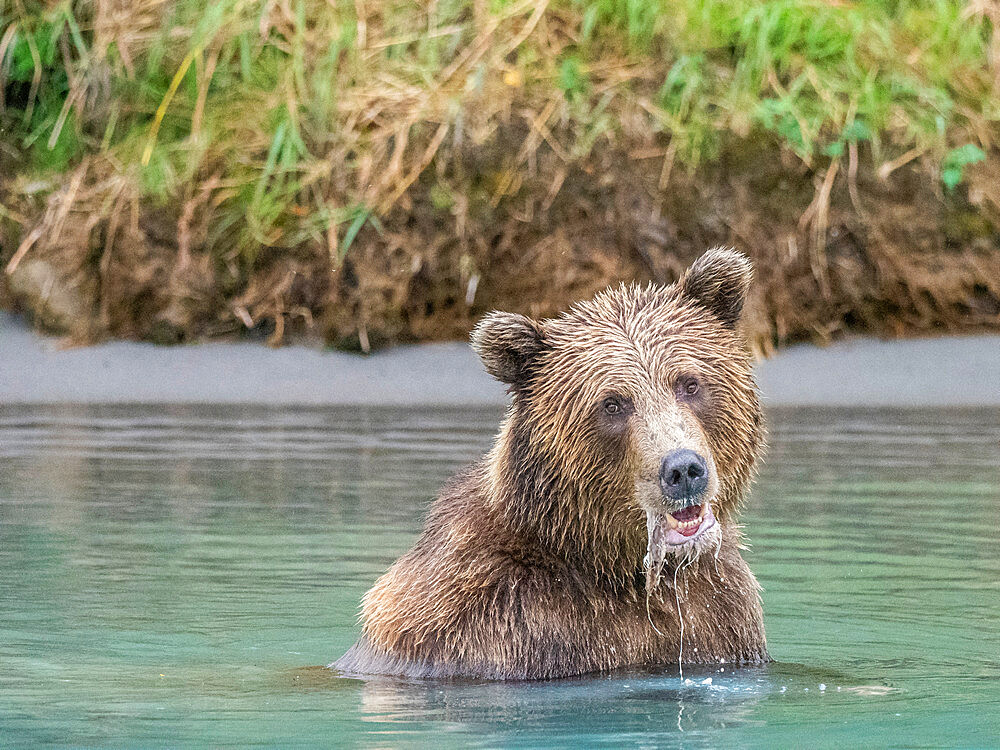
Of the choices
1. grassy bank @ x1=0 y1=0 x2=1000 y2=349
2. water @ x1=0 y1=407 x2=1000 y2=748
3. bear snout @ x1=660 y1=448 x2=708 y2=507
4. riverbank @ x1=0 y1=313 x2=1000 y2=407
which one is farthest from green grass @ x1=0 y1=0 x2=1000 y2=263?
bear snout @ x1=660 y1=448 x2=708 y2=507

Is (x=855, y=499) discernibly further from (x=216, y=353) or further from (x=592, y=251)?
(x=216, y=353)

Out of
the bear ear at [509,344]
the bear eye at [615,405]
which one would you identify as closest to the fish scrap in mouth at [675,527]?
the bear eye at [615,405]

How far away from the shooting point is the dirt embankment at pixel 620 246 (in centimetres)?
1316

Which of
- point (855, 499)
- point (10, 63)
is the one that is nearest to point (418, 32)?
point (10, 63)

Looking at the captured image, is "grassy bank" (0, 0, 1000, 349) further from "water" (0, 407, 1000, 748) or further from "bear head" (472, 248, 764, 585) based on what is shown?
"bear head" (472, 248, 764, 585)

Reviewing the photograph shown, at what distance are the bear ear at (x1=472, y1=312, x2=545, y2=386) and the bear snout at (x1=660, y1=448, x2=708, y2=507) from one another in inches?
27.5

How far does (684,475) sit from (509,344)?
2.61 ft

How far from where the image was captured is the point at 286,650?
6.64m

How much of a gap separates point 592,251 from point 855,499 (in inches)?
174

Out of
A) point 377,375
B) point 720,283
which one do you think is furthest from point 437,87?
point 720,283

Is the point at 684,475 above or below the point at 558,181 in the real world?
above

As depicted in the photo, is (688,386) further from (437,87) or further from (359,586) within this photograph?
(437,87)

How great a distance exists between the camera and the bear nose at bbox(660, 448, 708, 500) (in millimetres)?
5137

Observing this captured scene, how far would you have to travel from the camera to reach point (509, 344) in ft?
18.4
